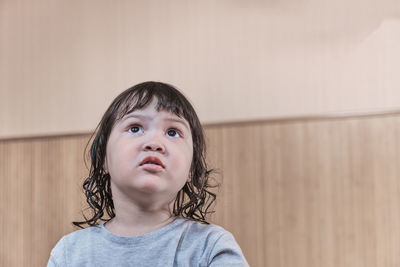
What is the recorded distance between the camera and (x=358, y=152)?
2.07 m

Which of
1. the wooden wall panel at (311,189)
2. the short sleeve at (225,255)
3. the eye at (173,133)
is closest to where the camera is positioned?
the short sleeve at (225,255)

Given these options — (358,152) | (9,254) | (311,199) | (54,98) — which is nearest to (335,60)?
(358,152)

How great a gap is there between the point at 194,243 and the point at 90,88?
1.87 metres

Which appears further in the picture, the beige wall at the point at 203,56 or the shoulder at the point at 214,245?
the beige wall at the point at 203,56

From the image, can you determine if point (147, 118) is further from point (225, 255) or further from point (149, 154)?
point (225, 255)

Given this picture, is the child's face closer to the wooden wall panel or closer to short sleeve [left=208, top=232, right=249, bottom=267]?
short sleeve [left=208, top=232, right=249, bottom=267]

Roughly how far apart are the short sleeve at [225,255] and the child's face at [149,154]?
0.13m

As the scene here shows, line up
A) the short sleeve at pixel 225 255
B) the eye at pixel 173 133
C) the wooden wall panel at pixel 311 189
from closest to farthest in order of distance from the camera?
the short sleeve at pixel 225 255, the eye at pixel 173 133, the wooden wall panel at pixel 311 189

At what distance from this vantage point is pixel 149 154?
821 mm

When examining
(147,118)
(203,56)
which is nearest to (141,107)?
(147,118)

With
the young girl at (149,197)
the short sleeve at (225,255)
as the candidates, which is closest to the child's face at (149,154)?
the young girl at (149,197)

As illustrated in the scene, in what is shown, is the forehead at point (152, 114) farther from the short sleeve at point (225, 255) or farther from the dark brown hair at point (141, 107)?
the short sleeve at point (225, 255)

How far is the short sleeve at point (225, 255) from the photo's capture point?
77cm

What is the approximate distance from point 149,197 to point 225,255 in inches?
6.1
